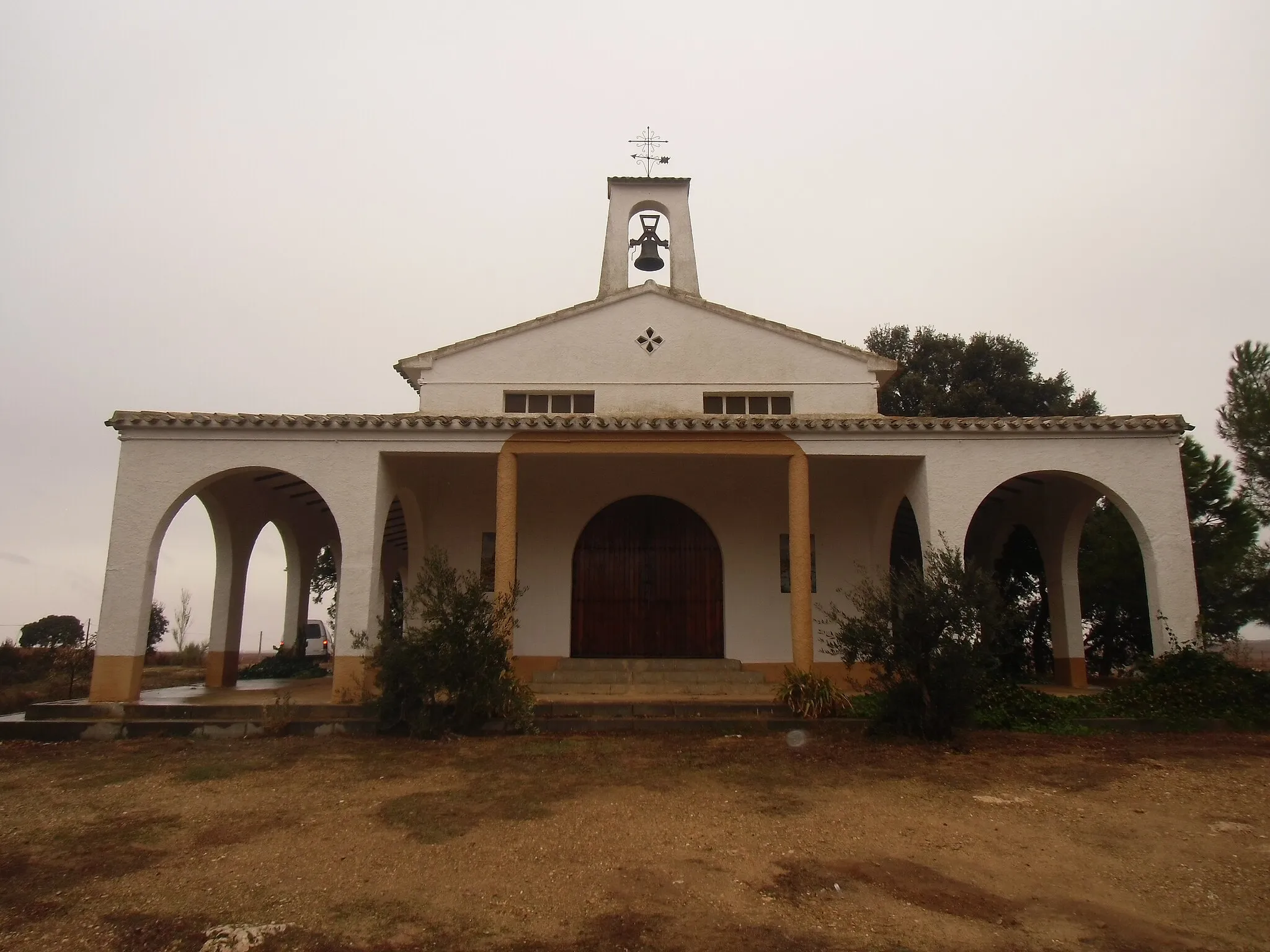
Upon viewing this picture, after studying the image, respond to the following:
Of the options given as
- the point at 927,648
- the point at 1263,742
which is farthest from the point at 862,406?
the point at 1263,742

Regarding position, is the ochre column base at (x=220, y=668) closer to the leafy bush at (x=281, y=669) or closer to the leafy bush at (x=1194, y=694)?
the leafy bush at (x=281, y=669)

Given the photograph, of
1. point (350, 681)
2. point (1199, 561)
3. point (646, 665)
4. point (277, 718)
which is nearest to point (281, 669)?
point (350, 681)

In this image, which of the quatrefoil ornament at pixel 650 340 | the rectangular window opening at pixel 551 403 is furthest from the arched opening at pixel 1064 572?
the rectangular window opening at pixel 551 403

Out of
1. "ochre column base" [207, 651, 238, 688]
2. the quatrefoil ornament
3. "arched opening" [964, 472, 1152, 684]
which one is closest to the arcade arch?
"ochre column base" [207, 651, 238, 688]

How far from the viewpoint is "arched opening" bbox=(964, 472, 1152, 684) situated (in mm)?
13703

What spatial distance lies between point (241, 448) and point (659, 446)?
5739 millimetres

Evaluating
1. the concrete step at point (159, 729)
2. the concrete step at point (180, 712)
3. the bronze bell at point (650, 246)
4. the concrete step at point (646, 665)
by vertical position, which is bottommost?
the concrete step at point (159, 729)

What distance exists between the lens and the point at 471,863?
5.46 m

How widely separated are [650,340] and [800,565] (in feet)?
16.4

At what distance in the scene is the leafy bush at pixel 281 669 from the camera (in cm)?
1652

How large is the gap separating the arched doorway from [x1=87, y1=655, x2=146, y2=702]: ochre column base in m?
6.24

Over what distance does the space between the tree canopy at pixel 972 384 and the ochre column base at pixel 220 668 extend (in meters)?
17.9

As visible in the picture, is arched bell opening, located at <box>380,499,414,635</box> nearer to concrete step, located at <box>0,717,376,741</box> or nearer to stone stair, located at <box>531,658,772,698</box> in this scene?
stone stair, located at <box>531,658,772,698</box>

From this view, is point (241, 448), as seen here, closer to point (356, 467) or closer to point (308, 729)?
point (356, 467)
